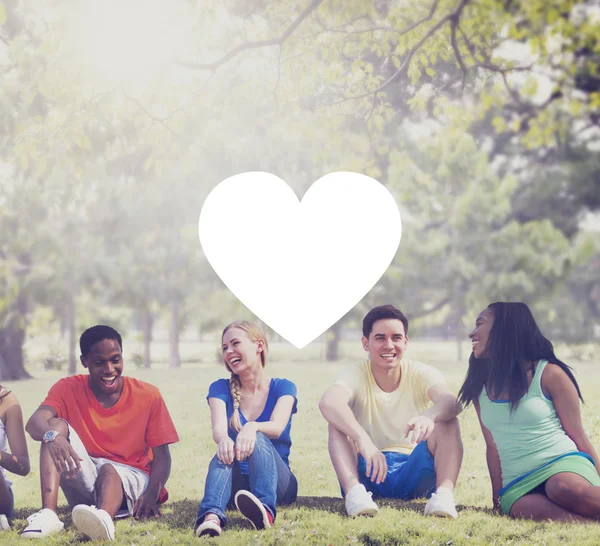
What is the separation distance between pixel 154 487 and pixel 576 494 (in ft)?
6.56

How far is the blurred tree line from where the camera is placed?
178 inches

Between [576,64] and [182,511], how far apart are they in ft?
11.5

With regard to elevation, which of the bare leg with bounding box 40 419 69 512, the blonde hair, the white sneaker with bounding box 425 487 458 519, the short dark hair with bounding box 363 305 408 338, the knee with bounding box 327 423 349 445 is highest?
the short dark hair with bounding box 363 305 408 338

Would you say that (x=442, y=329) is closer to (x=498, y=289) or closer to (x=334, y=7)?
(x=498, y=289)

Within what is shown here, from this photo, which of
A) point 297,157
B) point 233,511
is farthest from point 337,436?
point 297,157

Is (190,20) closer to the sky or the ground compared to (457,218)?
closer to the sky

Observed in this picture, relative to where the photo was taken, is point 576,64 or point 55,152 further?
A: point 55,152

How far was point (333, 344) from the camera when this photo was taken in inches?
191

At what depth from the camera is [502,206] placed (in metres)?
4.61

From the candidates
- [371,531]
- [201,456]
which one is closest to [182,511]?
[201,456]

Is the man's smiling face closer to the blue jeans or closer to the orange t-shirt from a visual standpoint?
the blue jeans

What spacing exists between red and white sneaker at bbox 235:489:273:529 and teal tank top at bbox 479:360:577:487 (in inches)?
46.2

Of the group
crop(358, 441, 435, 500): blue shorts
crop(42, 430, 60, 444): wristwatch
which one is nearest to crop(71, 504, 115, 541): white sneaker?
crop(42, 430, 60, 444): wristwatch

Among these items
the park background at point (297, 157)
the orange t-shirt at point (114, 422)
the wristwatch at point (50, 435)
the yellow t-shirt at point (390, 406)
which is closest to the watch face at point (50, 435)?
the wristwatch at point (50, 435)
